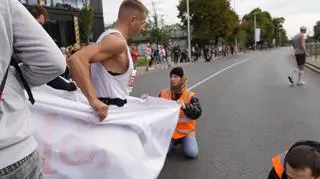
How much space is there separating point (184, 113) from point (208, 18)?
Answer: 2526 inches

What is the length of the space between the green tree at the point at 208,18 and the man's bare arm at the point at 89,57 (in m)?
65.0

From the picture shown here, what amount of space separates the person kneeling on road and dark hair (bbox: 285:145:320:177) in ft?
11.3

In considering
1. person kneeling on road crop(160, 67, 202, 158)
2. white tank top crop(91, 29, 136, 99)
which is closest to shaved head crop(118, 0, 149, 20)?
white tank top crop(91, 29, 136, 99)

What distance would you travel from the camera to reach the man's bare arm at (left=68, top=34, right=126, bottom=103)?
3078mm

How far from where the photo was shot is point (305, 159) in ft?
8.59

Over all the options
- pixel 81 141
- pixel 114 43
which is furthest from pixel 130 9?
pixel 81 141

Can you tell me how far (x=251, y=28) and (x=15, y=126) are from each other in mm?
128441

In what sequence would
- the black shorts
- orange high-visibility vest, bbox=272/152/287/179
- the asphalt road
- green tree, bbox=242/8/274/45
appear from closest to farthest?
orange high-visibility vest, bbox=272/152/287/179 → the asphalt road → the black shorts → green tree, bbox=242/8/274/45

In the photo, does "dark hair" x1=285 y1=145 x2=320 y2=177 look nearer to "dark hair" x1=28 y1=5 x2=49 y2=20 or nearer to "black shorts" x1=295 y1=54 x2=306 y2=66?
"dark hair" x1=28 y1=5 x2=49 y2=20

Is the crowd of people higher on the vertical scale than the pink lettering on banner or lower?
higher

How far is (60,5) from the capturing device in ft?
124

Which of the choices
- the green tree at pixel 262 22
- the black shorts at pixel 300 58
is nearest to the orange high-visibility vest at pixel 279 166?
the black shorts at pixel 300 58

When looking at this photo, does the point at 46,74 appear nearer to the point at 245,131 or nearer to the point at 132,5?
the point at 132,5

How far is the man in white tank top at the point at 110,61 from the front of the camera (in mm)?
3094
